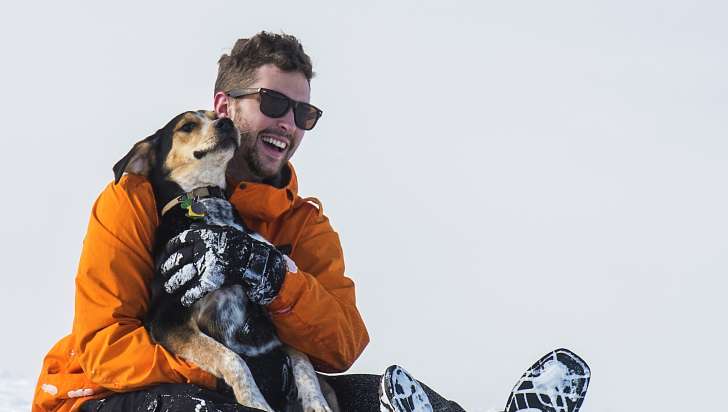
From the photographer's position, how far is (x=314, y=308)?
10.6 feet

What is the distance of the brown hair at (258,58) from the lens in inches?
145

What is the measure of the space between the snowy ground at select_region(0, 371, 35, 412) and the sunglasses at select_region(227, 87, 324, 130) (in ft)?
9.98

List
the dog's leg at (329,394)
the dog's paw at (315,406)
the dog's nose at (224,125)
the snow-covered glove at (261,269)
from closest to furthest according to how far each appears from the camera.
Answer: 1. the snow-covered glove at (261,269)
2. the dog's paw at (315,406)
3. the dog's leg at (329,394)
4. the dog's nose at (224,125)

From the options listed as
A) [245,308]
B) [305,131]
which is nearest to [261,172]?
[305,131]

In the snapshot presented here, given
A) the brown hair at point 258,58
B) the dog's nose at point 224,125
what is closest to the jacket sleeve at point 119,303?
the dog's nose at point 224,125

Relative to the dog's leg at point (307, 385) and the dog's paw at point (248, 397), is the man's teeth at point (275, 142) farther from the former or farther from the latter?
the dog's paw at point (248, 397)

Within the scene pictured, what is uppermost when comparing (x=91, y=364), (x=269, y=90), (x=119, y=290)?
(x=269, y=90)

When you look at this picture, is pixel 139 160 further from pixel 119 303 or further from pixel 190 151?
pixel 119 303

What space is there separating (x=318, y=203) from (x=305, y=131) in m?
0.29

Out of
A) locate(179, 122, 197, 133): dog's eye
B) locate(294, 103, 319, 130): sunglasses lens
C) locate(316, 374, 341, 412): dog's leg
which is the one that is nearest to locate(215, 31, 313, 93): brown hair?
locate(294, 103, 319, 130): sunglasses lens

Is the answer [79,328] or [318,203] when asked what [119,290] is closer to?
[79,328]

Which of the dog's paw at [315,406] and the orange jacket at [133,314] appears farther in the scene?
the dog's paw at [315,406]

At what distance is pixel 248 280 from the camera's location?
10.1 ft

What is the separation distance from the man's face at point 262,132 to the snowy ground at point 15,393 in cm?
290
